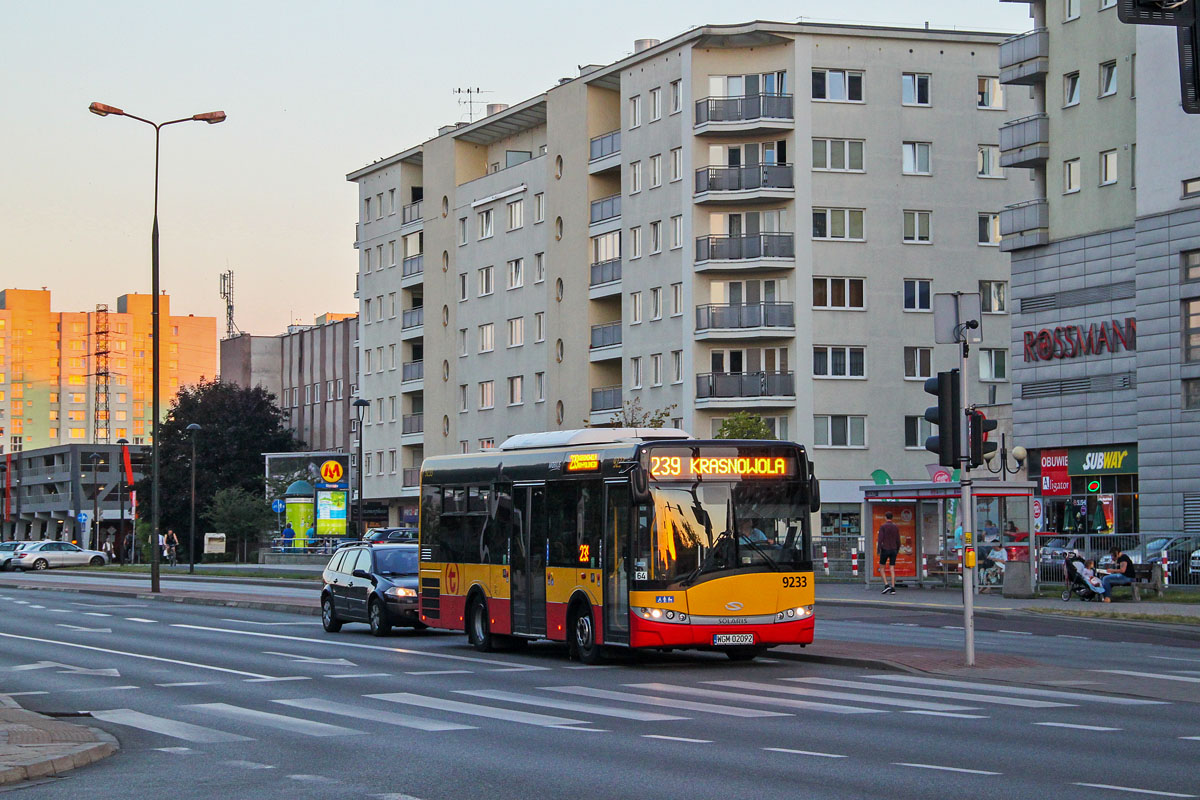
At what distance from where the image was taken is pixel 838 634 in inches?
1077

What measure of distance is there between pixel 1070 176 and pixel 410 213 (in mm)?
47378

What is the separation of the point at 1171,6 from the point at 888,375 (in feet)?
210

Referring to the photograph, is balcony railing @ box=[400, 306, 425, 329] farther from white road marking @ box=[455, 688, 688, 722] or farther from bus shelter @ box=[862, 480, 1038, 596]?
white road marking @ box=[455, 688, 688, 722]

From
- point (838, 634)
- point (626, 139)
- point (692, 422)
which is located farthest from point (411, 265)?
point (838, 634)

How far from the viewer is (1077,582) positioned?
36000 millimetres

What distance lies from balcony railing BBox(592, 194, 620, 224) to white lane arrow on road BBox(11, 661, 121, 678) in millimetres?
57573

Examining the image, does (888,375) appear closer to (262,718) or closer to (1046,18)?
(1046,18)

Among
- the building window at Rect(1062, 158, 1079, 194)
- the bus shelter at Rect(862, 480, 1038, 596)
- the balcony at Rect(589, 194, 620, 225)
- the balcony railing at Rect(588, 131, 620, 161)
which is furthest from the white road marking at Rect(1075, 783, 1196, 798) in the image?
the balcony railing at Rect(588, 131, 620, 161)

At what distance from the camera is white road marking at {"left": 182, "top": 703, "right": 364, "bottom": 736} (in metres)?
14.8

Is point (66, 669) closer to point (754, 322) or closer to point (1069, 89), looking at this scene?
point (1069, 89)

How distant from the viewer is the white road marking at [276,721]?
1480cm

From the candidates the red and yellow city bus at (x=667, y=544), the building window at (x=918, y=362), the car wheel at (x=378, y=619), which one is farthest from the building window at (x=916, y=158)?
the red and yellow city bus at (x=667, y=544)

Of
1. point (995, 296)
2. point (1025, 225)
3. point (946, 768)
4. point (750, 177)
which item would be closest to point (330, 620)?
point (946, 768)

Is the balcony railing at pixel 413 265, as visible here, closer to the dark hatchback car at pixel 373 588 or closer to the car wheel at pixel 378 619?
the dark hatchback car at pixel 373 588
